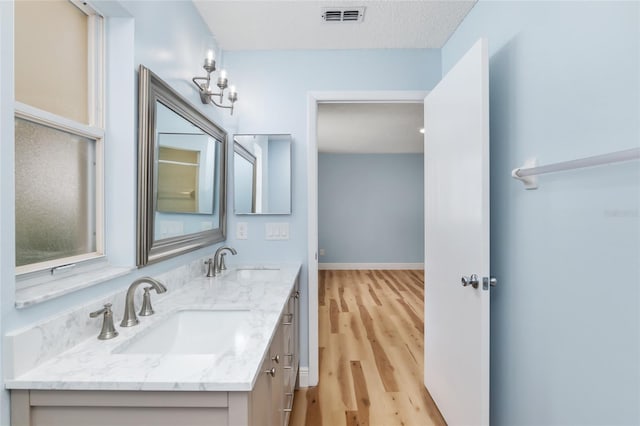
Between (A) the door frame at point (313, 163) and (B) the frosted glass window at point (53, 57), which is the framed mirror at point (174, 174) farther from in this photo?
(A) the door frame at point (313, 163)

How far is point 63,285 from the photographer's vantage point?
0.96 m

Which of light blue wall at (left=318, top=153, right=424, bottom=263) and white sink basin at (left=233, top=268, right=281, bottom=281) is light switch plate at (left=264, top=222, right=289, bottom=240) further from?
light blue wall at (left=318, top=153, right=424, bottom=263)

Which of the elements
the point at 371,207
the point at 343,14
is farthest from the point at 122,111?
the point at 371,207

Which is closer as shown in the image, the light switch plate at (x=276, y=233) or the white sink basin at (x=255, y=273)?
the white sink basin at (x=255, y=273)

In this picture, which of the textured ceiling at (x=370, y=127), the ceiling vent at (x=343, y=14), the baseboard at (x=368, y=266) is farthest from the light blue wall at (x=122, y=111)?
the baseboard at (x=368, y=266)

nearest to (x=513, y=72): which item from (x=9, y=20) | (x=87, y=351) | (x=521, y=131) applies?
(x=521, y=131)

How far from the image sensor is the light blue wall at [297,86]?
230 cm

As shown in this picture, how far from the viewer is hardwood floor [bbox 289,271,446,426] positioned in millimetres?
1989

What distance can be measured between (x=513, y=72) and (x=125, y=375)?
5.90 ft

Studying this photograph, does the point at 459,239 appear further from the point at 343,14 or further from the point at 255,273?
the point at 343,14

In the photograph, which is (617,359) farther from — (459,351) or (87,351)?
(87,351)

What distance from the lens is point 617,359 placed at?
3.11ft

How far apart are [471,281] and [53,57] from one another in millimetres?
1789

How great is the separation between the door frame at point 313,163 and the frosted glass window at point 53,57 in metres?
1.35
